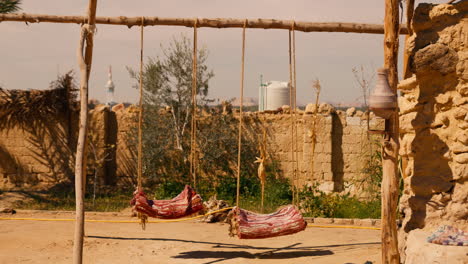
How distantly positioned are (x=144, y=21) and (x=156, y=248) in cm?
281

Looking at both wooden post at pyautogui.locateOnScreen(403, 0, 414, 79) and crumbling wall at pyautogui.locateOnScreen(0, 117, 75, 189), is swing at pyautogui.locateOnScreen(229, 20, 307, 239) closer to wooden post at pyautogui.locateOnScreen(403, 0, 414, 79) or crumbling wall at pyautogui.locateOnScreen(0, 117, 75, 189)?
wooden post at pyautogui.locateOnScreen(403, 0, 414, 79)

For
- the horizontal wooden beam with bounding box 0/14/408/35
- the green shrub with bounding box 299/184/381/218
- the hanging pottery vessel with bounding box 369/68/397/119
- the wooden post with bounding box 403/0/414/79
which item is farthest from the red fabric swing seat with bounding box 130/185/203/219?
the green shrub with bounding box 299/184/381/218

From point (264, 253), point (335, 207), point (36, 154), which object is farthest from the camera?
point (36, 154)

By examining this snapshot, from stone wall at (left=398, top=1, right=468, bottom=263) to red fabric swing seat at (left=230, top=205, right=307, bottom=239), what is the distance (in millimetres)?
1154

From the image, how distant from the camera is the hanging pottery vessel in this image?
16.9 ft

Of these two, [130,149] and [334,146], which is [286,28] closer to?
[334,146]

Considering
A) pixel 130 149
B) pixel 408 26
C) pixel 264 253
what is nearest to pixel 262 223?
pixel 264 253

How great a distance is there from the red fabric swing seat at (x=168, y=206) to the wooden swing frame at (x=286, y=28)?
841 mm

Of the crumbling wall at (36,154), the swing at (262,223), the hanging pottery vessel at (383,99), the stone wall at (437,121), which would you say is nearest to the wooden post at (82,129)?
the swing at (262,223)

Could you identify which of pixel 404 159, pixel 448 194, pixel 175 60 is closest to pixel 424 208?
pixel 448 194

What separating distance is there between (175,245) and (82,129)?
2.26m

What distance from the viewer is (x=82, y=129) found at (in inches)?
225

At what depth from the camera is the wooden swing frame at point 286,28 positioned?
5.29m

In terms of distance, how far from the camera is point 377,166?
10344 millimetres
